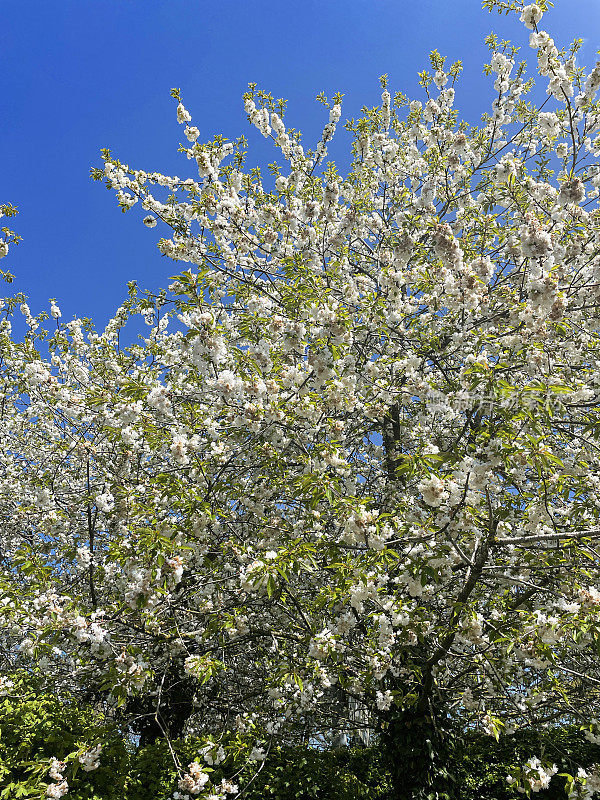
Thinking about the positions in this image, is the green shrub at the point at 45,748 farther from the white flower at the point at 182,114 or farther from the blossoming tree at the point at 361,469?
the white flower at the point at 182,114

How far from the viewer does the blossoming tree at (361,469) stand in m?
3.36

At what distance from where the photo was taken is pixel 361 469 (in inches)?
239

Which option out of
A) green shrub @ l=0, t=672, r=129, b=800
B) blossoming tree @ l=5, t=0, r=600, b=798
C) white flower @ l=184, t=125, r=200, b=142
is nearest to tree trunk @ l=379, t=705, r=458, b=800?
blossoming tree @ l=5, t=0, r=600, b=798

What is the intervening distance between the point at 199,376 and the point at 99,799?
3341 mm

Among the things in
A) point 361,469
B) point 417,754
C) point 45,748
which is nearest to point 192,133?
point 361,469

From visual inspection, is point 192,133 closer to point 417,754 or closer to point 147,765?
point 147,765

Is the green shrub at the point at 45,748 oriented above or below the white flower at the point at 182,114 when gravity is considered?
below

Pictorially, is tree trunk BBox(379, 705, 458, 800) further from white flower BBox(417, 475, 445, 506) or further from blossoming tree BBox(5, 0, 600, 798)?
white flower BBox(417, 475, 445, 506)

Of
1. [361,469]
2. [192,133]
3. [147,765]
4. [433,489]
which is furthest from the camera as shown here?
[361,469]

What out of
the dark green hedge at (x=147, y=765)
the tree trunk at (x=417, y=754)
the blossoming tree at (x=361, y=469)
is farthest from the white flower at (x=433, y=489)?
the tree trunk at (x=417, y=754)

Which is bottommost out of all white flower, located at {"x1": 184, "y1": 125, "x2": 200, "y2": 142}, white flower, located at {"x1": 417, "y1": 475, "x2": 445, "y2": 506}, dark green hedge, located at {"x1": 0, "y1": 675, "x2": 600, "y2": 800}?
dark green hedge, located at {"x1": 0, "y1": 675, "x2": 600, "y2": 800}

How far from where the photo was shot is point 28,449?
784cm

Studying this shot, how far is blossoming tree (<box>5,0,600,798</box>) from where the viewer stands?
3359 millimetres

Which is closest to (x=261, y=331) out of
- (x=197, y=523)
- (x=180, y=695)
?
(x=197, y=523)
